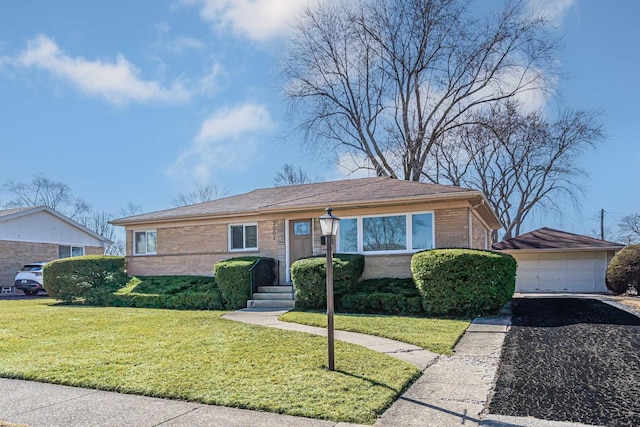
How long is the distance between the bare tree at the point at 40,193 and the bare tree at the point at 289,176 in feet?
63.7

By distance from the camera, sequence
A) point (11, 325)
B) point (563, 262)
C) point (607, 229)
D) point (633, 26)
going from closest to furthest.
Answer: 1. point (11, 325)
2. point (633, 26)
3. point (563, 262)
4. point (607, 229)

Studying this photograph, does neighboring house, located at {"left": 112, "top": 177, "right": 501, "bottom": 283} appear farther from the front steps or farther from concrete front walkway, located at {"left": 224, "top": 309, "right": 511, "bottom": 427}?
concrete front walkway, located at {"left": 224, "top": 309, "right": 511, "bottom": 427}

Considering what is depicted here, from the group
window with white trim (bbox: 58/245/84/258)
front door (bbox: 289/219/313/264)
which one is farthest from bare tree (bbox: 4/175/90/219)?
front door (bbox: 289/219/313/264)

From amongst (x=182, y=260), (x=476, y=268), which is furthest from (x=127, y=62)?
(x=476, y=268)

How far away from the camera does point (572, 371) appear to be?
6.03 meters

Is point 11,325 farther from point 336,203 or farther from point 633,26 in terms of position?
point 633,26

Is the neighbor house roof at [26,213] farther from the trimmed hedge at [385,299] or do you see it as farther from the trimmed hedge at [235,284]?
the trimmed hedge at [385,299]

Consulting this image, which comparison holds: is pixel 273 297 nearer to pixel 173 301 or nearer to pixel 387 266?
pixel 173 301

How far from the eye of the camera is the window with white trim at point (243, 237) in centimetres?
1552

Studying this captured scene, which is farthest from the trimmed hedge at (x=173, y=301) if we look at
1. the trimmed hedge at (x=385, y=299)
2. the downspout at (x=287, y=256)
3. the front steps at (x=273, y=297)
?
the trimmed hedge at (x=385, y=299)

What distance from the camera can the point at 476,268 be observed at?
10.5 m

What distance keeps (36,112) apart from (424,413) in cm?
1987

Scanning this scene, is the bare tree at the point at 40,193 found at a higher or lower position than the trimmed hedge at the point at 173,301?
higher

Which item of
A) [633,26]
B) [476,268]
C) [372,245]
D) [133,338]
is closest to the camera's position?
[133,338]
